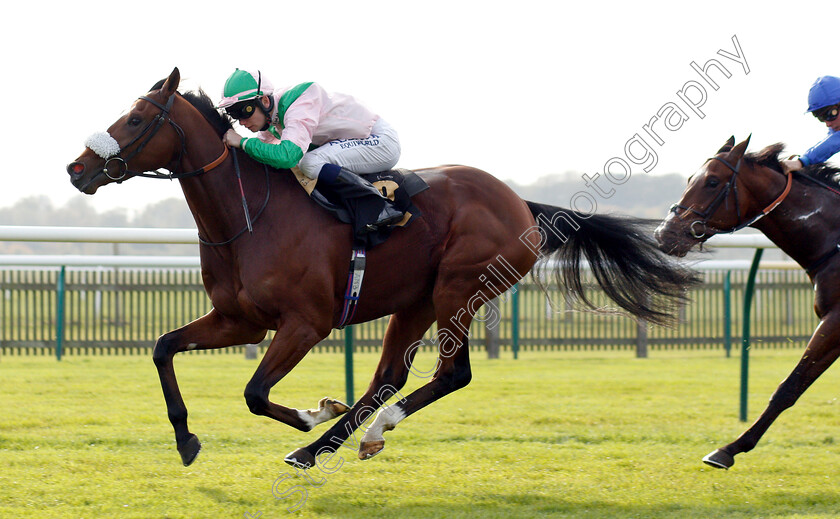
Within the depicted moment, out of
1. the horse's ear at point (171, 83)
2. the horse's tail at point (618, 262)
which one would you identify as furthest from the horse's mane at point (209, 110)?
the horse's tail at point (618, 262)

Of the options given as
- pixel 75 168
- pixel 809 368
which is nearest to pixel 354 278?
pixel 75 168

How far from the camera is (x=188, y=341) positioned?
14.1 feet

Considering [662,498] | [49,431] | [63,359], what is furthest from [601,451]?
[63,359]

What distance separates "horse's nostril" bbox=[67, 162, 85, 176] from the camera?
3875mm

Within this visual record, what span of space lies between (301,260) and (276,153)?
507 mm

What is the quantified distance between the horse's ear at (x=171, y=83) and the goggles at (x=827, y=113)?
11.1 ft

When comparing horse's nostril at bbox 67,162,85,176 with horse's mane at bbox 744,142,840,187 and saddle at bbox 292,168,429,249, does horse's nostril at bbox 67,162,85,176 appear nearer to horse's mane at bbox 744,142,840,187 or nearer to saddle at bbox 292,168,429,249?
saddle at bbox 292,168,429,249

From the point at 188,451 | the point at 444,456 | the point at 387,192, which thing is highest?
the point at 387,192

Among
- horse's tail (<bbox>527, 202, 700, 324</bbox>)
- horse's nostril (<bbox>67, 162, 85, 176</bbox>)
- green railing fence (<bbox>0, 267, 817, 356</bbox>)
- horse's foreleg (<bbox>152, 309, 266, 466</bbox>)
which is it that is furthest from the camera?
green railing fence (<bbox>0, 267, 817, 356</bbox>)

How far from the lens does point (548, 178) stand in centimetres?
10738

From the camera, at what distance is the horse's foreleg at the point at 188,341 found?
13.8ft

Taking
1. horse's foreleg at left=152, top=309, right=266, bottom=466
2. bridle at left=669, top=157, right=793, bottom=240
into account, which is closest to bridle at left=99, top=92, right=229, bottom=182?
horse's foreleg at left=152, top=309, right=266, bottom=466

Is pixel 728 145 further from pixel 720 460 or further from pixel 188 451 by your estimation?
pixel 188 451

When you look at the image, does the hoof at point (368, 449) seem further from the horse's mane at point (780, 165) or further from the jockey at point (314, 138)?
the horse's mane at point (780, 165)
